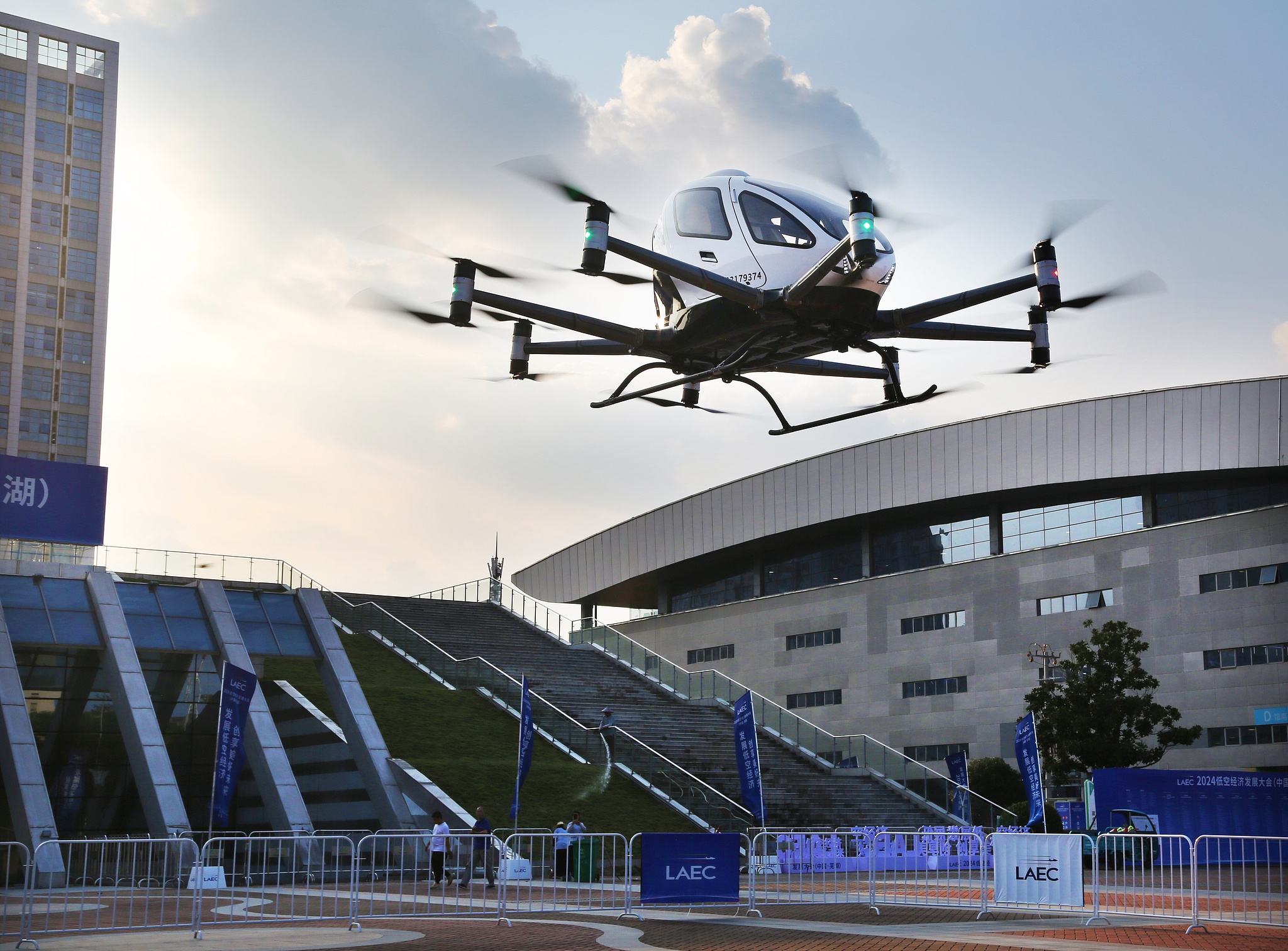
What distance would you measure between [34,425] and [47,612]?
54.3 metres

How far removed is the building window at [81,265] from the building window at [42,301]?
64.0 inches

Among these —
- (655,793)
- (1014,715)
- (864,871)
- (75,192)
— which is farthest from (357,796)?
(75,192)

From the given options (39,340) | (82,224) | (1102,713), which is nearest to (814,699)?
(1102,713)

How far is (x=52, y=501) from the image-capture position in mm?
38062

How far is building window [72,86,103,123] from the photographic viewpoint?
3383 inches

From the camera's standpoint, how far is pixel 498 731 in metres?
37.6

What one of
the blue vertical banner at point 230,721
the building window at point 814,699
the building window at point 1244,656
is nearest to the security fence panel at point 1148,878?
the blue vertical banner at point 230,721

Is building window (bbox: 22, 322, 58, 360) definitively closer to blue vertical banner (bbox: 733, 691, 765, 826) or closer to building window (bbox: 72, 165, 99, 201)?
building window (bbox: 72, 165, 99, 201)

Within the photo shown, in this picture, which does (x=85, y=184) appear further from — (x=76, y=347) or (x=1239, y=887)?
(x=1239, y=887)

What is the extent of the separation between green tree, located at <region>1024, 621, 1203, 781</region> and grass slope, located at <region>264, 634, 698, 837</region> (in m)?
14.6

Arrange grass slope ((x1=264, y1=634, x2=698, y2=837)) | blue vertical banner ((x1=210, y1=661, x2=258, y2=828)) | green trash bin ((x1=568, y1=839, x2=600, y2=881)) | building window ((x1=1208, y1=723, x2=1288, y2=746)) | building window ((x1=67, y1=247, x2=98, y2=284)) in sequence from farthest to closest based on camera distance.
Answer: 1. building window ((x1=67, y1=247, x2=98, y2=284))
2. building window ((x1=1208, y1=723, x2=1288, y2=746))
3. grass slope ((x1=264, y1=634, x2=698, y2=837))
4. blue vertical banner ((x1=210, y1=661, x2=258, y2=828))
5. green trash bin ((x1=568, y1=839, x2=600, y2=881))

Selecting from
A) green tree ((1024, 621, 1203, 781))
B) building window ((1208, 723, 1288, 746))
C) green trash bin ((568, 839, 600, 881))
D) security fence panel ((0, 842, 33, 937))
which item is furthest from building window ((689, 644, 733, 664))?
security fence panel ((0, 842, 33, 937))

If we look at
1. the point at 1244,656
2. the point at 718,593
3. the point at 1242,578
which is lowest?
the point at 1244,656

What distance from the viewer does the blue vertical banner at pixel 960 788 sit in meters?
37.1
